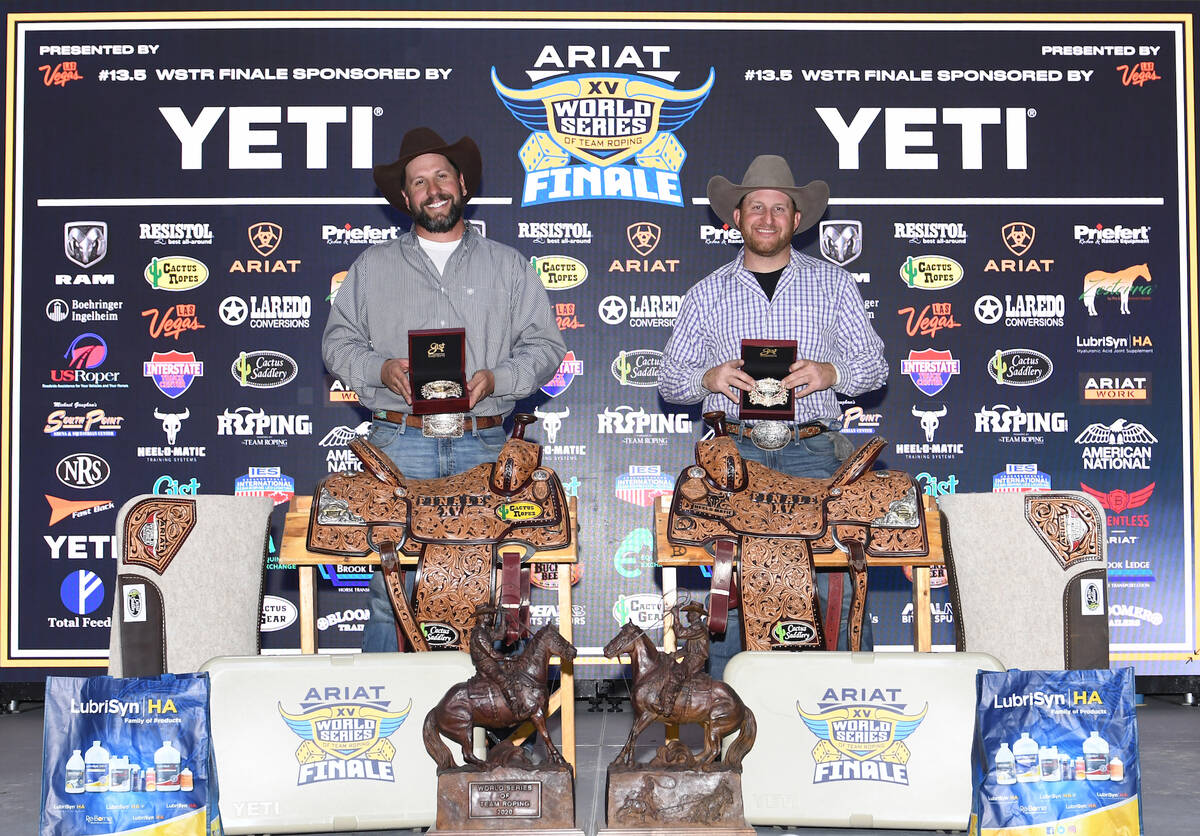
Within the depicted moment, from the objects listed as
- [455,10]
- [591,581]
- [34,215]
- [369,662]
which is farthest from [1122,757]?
[34,215]

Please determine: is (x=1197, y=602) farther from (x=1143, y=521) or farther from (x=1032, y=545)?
(x=1032, y=545)

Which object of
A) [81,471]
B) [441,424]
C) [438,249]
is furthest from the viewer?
[81,471]

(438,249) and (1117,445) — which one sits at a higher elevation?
(438,249)

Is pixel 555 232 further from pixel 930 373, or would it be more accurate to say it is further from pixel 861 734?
pixel 861 734

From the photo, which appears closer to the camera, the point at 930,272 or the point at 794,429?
the point at 794,429

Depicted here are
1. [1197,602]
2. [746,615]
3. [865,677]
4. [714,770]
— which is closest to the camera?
[714,770]

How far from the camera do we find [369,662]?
10.1 ft

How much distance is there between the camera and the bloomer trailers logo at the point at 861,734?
9.86ft

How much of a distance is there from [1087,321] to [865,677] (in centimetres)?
303

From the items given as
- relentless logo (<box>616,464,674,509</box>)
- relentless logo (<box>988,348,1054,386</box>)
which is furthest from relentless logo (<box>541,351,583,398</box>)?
relentless logo (<box>988,348,1054,386</box>)

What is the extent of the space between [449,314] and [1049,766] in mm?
2241

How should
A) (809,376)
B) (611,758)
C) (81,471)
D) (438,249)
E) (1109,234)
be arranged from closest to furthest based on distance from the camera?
1. (809,376)
2. (438,249)
3. (611,758)
4. (81,471)
5. (1109,234)

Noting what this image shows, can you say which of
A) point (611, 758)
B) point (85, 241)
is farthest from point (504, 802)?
point (85, 241)

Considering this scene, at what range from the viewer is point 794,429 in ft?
12.7
